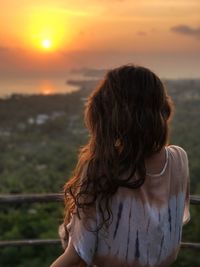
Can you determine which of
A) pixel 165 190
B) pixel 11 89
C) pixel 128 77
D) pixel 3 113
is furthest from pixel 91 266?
pixel 3 113

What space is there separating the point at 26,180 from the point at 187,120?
27.5 feet

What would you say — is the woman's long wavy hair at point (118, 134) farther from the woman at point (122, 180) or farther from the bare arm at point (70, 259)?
the bare arm at point (70, 259)

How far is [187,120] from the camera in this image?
1811 centimetres

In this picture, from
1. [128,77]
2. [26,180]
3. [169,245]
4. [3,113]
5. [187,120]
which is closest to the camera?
[128,77]

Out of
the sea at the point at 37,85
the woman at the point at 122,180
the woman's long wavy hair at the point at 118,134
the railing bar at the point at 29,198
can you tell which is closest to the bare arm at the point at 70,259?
the woman at the point at 122,180

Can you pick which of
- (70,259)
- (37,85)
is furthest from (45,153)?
(70,259)

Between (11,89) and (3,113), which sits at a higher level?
(11,89)

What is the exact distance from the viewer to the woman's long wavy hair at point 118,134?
48.8 inches

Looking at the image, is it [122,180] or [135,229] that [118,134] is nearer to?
[122,180]

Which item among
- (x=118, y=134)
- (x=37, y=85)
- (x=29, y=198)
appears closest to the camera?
(x=118, y=134)

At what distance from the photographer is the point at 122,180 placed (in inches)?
49.1

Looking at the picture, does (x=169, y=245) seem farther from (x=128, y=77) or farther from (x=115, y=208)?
(x=128, y=77)

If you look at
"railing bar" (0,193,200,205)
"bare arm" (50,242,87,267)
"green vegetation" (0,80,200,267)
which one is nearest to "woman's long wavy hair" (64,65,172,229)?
"bare arm" (50,242,87,267)

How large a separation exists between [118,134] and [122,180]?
0.11m
